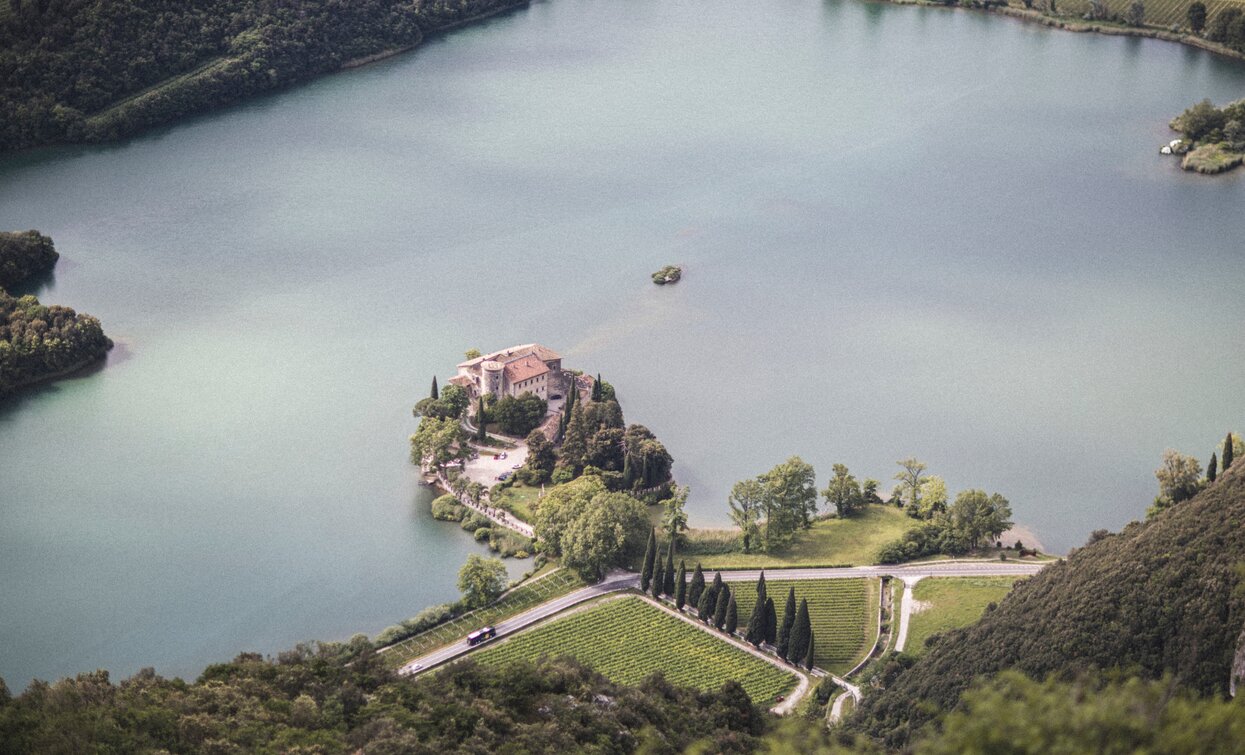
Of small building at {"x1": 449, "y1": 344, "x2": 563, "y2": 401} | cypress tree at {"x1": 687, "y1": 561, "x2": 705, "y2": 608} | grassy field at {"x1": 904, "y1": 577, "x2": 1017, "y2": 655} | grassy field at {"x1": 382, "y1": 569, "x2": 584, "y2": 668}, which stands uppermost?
small building at {"x1": 449, "y1": 344, "x2": 563, "y2": 401}

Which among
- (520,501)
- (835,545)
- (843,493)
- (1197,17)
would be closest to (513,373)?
(520,501)

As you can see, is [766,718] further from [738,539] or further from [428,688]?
[738,539]

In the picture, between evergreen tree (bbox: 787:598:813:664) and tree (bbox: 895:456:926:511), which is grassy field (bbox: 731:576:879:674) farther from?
tree (bbox: 895:456:926:511)

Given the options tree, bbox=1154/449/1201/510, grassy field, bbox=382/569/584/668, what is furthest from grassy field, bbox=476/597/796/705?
tree, bbox=1154/449/1201/510

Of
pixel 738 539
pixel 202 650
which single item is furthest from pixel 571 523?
pixel 202 650

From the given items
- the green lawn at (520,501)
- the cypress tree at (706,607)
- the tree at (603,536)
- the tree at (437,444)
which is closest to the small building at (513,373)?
the tree at (437,444)

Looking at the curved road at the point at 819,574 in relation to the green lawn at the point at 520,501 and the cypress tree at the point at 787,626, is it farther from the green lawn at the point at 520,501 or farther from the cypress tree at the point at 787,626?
the green lawn at the point at 520,501

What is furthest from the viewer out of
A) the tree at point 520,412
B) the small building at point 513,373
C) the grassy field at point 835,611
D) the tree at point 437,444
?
the small building at point 513,373
